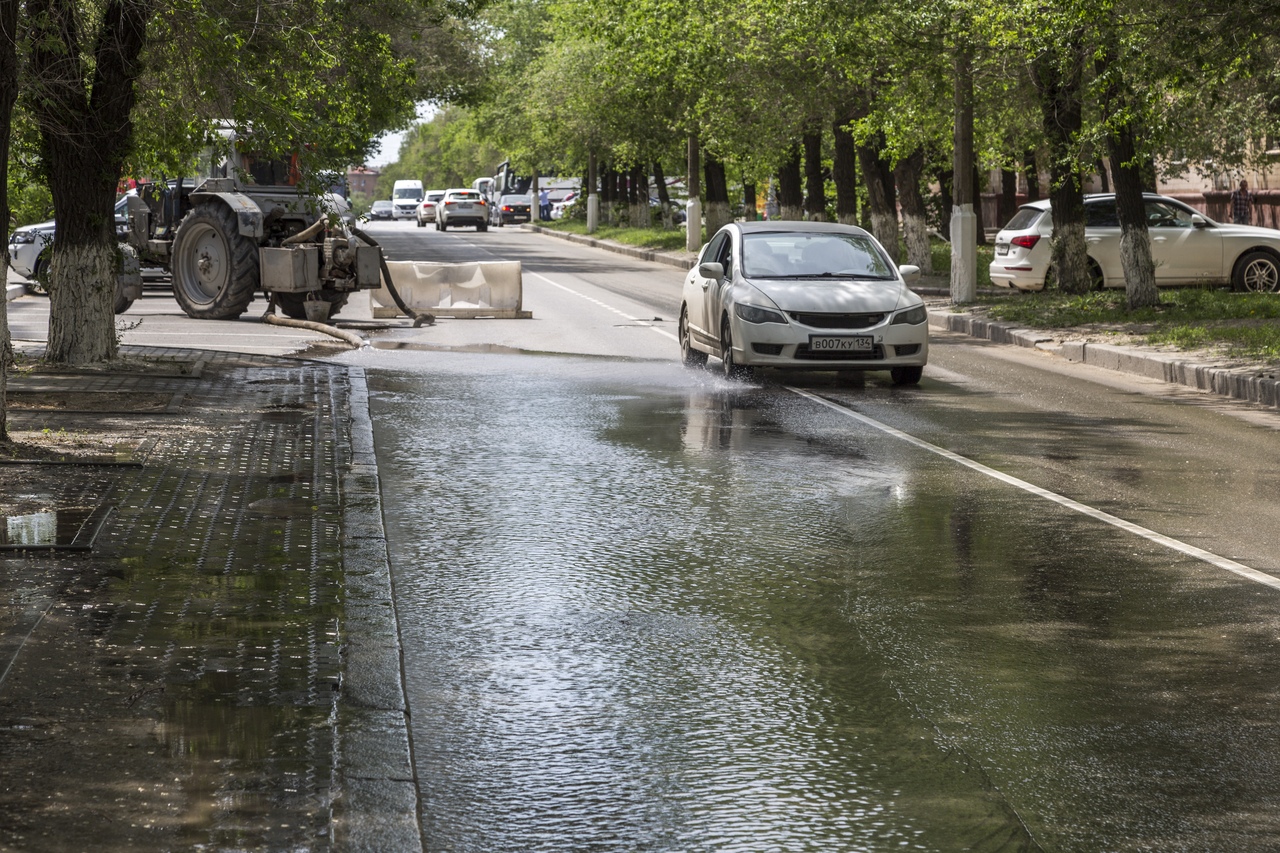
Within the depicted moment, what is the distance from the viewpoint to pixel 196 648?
5.72 m

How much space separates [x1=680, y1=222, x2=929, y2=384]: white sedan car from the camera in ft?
48.8

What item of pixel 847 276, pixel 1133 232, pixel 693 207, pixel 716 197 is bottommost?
pixel 847 276

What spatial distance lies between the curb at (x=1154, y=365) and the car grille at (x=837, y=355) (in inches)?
122

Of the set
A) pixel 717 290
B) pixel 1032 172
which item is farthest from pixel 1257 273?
pixel 717 290

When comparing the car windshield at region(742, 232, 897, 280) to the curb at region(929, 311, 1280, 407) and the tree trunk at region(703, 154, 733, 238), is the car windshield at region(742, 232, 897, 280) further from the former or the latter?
the tree trunk at region(703, 154, 733, 238)

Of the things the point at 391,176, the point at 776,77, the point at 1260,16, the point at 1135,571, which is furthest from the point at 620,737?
the point at 391,176

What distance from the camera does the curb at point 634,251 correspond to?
41597mm

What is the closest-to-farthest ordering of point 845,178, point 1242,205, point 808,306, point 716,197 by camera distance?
1. point 808,306
2. point 845,178
3. point 1242,205
4. point 716,197

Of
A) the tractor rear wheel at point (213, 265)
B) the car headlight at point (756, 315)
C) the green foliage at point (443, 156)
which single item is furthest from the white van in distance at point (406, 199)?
the car headlight at point (756, 315)

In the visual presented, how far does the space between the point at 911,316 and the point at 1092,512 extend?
6348 mm

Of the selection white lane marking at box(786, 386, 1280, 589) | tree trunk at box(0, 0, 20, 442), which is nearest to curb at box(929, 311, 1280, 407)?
white lane marking at box(786, 386, 1280, 589)

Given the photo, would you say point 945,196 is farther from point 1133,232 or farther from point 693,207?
point 1133,232

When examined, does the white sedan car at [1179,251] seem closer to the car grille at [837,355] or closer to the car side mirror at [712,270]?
the car side mirror at [712,270]

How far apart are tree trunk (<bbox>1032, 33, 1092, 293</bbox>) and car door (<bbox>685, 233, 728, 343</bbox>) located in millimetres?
6463
